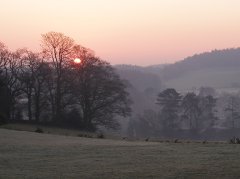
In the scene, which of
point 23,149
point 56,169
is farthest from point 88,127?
point 56,169

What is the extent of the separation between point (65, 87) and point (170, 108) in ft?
146

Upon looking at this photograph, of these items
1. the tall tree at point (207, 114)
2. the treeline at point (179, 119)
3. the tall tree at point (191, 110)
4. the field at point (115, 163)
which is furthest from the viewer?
the tall tree at point (207, 114)

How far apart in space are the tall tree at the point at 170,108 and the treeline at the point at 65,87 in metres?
36.4

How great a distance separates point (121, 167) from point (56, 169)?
2540 mm

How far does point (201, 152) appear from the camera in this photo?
26406 millimetres

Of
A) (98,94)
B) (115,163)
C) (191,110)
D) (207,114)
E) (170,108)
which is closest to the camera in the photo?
(115,163)

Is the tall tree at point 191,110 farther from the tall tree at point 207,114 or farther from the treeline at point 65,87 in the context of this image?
the treeline at point 65,87

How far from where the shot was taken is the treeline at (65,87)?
7200 centimetres

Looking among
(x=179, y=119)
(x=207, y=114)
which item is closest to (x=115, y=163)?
(x=179, y=119)

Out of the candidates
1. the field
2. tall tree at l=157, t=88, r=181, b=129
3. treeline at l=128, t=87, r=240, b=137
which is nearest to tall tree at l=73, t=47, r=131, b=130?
treeline at l=128, t=87, r=240, b=137

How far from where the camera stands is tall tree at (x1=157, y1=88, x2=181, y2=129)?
109613 millimetres

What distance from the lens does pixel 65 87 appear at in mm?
72688

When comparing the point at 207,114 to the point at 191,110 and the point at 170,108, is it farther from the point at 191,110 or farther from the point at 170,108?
the point at 170,108

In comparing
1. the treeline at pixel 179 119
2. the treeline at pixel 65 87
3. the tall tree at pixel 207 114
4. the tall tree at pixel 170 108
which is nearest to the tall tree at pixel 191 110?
the treeline at pixel 179 119
